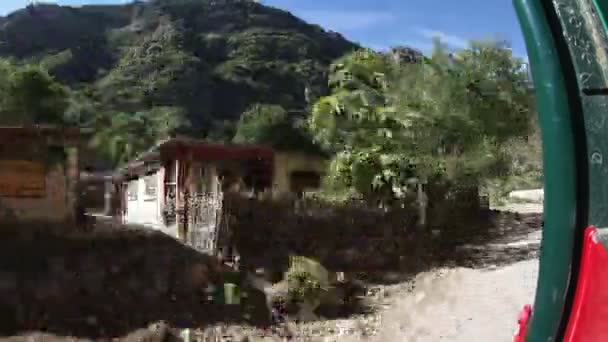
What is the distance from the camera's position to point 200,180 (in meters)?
14.9

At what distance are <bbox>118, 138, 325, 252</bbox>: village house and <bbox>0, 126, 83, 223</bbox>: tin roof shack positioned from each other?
2.47 metres

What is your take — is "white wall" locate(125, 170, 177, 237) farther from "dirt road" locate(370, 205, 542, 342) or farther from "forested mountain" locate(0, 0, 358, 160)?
"forested mountain" locate(0, 0, 358, 160)

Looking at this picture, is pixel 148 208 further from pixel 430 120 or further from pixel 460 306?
pixel 460 306

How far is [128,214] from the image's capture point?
21.6 m

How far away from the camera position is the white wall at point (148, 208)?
1646 cm

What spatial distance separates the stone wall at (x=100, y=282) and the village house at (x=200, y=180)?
1047mm

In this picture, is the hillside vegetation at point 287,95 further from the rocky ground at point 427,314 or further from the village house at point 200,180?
the rocky ground at point 427,314

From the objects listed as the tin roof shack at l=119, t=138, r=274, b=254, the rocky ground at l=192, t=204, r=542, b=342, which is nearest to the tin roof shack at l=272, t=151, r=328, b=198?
the tin roof shack at l=119, t=138, r=274, b=254

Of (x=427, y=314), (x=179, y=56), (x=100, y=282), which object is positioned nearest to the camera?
(x=427, y=314)

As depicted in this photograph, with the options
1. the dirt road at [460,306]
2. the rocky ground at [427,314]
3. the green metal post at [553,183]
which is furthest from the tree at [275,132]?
the green metal post at [553,183]

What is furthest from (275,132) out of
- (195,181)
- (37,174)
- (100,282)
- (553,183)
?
(553,183)

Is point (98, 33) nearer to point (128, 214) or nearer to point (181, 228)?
point (128, 214)

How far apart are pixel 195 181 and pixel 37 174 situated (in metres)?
4.34

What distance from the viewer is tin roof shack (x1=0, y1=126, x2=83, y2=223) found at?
36.0ft
